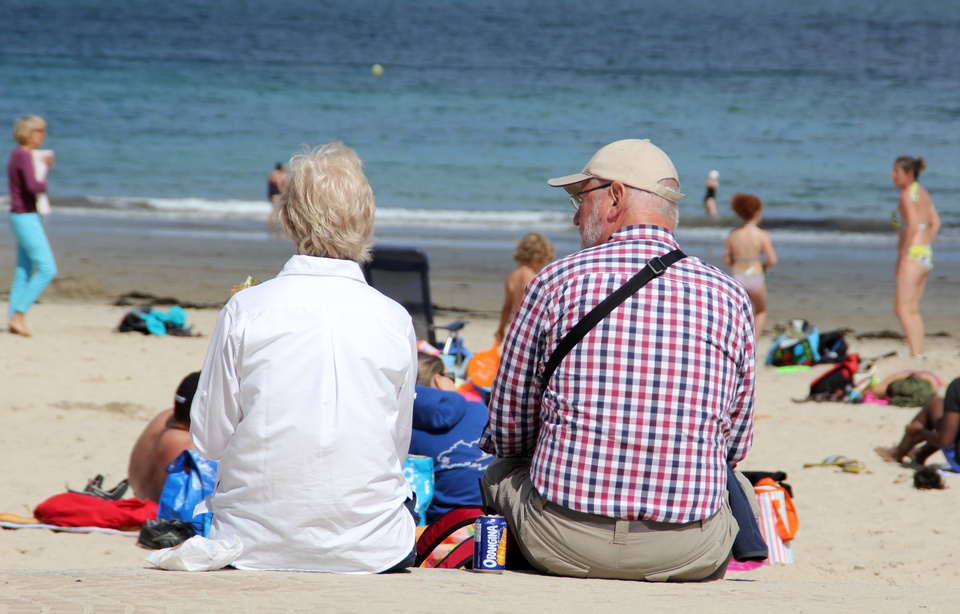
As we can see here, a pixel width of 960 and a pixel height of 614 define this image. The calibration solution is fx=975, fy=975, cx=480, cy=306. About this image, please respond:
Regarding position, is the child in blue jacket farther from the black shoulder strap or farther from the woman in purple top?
the woman in purple top

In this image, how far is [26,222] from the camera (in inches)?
300

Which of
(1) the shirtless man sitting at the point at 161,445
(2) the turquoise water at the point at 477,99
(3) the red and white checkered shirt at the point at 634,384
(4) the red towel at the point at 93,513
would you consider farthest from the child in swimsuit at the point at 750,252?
(2) the turquoise water at the point at 477,99

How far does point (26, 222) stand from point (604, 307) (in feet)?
21.6

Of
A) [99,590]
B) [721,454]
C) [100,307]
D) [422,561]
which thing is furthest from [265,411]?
[100,307]

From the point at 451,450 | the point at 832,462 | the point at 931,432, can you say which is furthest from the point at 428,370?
the point at 931,432

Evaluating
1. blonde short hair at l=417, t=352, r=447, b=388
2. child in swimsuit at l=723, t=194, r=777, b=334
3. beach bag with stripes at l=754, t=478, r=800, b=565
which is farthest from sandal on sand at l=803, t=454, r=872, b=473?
child in swimsuit at l=723, t=194, r=777, b=334

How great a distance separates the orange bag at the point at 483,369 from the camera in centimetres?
607

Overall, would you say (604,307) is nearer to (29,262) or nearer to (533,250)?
(533,250)

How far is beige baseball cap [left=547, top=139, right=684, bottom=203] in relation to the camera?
8.17ft

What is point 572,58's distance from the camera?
152ft

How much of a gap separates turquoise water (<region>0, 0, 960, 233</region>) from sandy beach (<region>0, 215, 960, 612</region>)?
20.8 feet

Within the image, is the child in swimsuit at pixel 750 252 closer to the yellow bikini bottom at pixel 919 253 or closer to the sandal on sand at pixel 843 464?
the yellow bikini bottom at pixel 919 253

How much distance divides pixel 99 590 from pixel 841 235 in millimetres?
16882

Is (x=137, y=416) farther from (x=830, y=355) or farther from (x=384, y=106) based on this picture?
(x=384, y=106)
